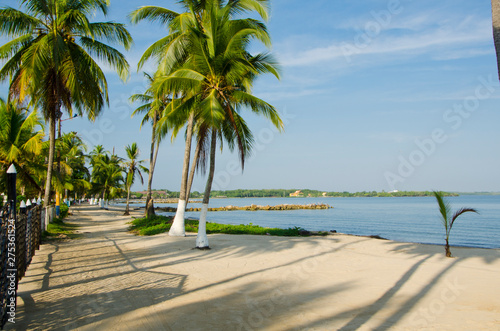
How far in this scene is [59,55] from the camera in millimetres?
13391

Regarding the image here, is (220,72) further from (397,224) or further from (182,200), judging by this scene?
(397,224)

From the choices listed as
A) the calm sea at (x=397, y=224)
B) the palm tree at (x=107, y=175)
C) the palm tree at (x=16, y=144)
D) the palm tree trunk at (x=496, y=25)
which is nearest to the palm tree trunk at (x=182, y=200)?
the palm tree at (x=16, y=144)

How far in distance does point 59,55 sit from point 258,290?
11.6 meters

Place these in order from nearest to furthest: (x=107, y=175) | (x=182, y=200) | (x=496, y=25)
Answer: (x=496, y=25)
(x=182, y=200)
(x=107, y=175)

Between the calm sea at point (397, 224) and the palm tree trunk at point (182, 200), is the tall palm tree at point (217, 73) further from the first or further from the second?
the calm sea at point (397, 224)

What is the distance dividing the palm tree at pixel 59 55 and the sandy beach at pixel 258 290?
6.58 m

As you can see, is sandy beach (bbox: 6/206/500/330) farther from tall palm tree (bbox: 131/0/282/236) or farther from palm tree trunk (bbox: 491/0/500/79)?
tall palm tree (bbox: 131/0/282/236)

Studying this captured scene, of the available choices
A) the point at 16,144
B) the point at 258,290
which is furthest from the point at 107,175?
the point at 258,290

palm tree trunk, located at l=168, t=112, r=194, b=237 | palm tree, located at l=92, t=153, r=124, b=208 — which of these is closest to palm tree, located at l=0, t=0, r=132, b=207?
palm tree trunk, located at l=168, t=112, r=194, b=237

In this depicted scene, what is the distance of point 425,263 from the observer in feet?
31.9

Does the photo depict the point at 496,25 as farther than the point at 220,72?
No

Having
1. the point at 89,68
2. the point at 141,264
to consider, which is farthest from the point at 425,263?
the point at 89,68

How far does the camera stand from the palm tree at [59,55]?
13406mm

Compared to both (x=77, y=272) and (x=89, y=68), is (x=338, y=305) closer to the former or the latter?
(x=77, y=272)
